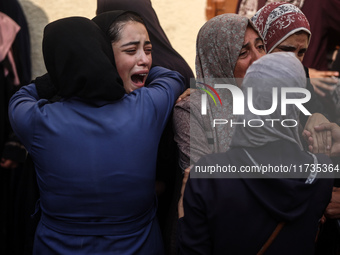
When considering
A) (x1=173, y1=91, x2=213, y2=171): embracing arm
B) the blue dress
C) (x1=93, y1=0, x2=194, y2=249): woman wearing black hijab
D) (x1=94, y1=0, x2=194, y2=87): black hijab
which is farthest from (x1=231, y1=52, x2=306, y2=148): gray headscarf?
(x1=94, y1=0, x2=194, y2=87): black hijab

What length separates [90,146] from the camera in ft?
4.09

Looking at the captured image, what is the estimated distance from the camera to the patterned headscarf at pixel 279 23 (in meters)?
1.91

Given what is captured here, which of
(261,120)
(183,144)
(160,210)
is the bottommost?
(160,210)

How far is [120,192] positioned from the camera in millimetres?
1300

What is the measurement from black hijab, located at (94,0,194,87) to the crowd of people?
46 cm

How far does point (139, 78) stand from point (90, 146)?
571 millimetres

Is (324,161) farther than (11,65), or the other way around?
(11,65)

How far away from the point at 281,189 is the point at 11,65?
7.28ft

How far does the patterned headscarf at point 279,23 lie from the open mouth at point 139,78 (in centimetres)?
79

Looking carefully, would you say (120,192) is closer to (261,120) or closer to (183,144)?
(183,144)

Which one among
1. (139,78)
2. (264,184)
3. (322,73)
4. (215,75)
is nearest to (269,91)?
(264,184)

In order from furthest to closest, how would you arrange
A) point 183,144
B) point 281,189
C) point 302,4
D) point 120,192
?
point 302,4 < point 183,144 < point 120,192 < point 281,189

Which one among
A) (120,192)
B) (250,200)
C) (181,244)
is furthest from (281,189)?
(120,192)

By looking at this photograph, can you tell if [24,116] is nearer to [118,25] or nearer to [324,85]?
[118,25]
